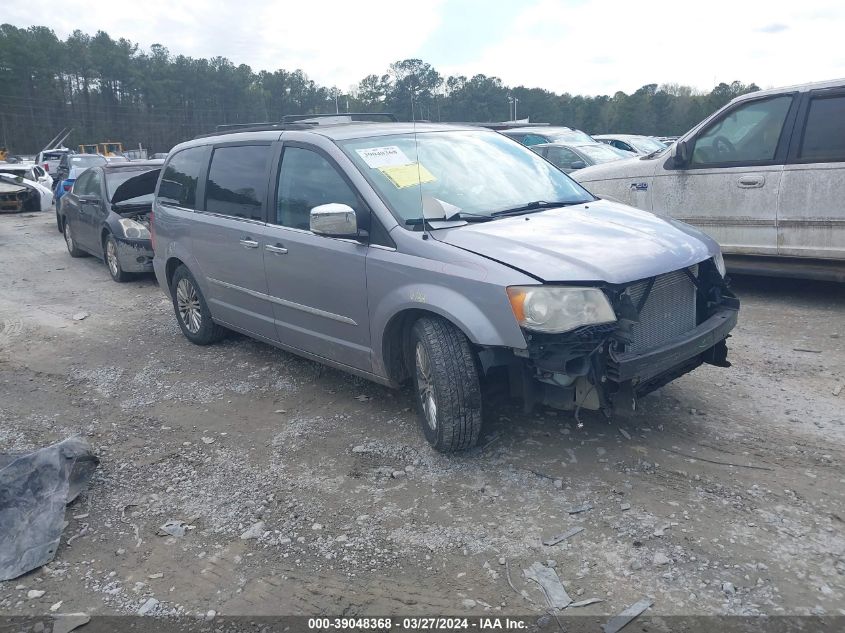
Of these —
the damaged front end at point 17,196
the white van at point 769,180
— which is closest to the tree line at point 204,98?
the white van at point 769,180

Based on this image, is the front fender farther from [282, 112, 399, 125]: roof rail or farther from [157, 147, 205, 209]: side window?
[157, 147, 205, 209]: side window

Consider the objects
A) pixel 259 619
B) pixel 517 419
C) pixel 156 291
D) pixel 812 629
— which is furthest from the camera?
pixel 156 291

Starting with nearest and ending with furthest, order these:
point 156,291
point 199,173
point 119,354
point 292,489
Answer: point 292,489, point 199,173, point 119,354, point 156,291

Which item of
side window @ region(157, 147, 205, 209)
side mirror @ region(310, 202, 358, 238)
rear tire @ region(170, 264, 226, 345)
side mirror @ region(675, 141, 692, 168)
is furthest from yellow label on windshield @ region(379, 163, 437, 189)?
side mirror @ region(675, 141, 692, 168)

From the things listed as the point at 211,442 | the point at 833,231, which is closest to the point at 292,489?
the point at 211,442

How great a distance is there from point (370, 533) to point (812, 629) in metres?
1.86

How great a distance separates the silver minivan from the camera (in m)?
3.54

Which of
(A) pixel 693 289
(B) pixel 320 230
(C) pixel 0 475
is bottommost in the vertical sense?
(C) pixel 0 475

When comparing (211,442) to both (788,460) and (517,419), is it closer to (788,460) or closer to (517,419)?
(517,419)

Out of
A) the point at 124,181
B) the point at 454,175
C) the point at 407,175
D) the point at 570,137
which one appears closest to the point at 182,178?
the point at 407,175

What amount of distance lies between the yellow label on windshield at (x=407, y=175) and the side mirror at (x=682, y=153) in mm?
3688

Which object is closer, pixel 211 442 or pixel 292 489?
pixel 292 489

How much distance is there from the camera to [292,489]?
12.7 feet

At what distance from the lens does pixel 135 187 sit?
10.1 m
